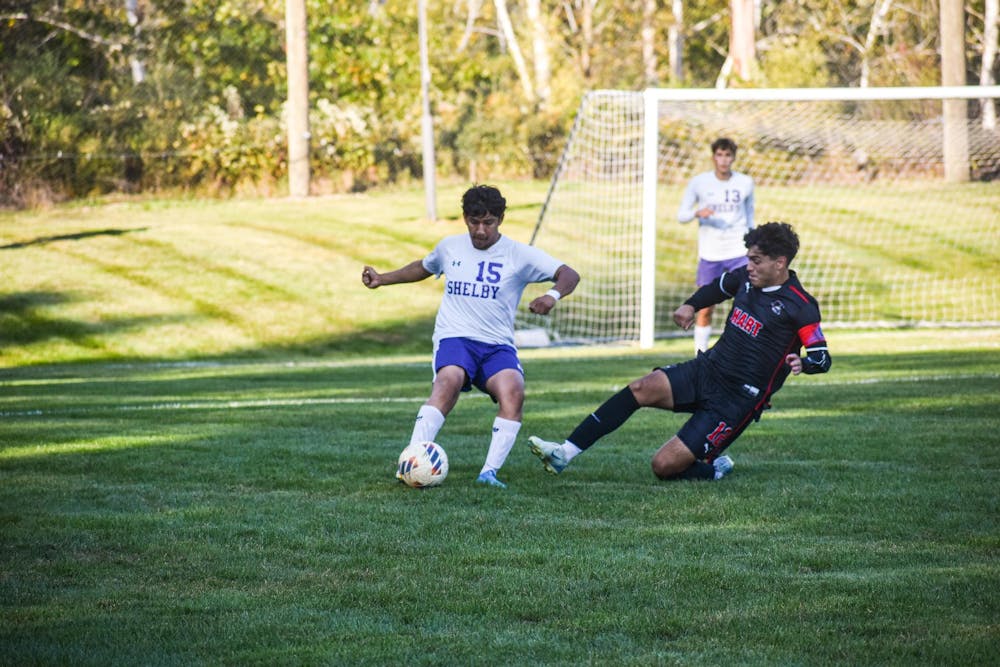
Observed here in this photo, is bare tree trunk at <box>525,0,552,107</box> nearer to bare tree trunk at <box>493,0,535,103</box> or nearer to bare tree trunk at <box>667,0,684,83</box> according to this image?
bare tree trunk at <box>493,0,535,103</box>

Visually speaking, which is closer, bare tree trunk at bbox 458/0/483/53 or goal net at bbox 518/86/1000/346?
goal net at bbox 518/86/1000/346

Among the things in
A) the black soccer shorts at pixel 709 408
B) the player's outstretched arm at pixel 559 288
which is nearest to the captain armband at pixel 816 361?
the black soccer shorts at pixel 709 408

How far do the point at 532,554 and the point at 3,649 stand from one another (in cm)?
230

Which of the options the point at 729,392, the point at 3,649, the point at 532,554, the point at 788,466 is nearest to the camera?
the point at 3,649

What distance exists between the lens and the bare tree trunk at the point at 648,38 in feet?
158

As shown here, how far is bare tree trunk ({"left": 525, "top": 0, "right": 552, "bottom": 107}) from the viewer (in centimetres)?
4394

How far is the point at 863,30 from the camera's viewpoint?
54062mm

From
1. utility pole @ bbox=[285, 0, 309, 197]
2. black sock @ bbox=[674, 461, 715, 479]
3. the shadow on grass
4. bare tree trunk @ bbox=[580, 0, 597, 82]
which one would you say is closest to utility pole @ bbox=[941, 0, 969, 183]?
the shadow on grass

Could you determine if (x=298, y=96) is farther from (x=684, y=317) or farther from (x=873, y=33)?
(x=873, y=33)

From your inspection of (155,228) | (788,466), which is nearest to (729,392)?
(788,466)

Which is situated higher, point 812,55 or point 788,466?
point 812,55

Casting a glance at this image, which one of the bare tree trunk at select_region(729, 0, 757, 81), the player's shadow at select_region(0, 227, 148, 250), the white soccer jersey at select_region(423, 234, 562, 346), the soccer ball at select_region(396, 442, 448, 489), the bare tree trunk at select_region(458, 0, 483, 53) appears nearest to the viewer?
the soccer ball at select_region(396, 442, 448, 489)

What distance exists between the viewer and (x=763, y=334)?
799 cm

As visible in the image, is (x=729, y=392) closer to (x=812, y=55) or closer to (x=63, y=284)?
(x=63, y=284)
